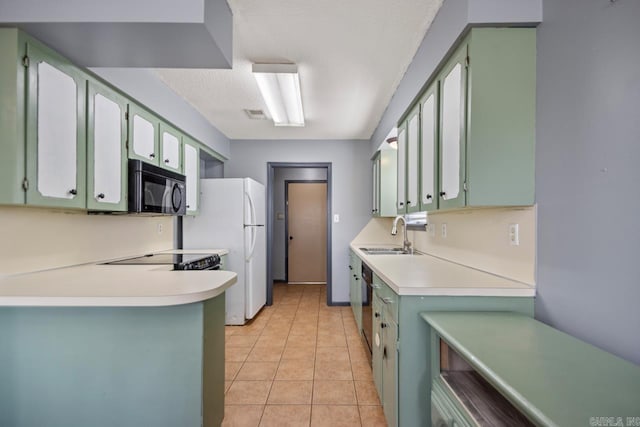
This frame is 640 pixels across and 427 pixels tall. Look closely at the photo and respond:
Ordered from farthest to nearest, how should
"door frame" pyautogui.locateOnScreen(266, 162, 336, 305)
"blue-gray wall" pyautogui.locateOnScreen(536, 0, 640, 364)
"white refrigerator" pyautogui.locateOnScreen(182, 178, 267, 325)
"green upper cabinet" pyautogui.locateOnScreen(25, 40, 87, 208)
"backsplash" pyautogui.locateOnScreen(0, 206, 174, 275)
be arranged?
"door frame" pyautogui.locateOnScreen(266, 162, 336, 305) → "white refrigerator" pyautogui.locateOnScreen(182, 178, 267, 325) → "backsplash" pyautogui.locateOnScreen(0, 206, 174, 275) → "green upper cabinet" pyautogui.locateOnScreen(25, 40, 87, 208) → "blue-gray wall" pyautogui.locateOnScreen(536, 0, 640, 364)

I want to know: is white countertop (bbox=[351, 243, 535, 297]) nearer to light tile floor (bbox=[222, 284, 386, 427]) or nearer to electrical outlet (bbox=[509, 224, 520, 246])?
electrical outlet (bbox=[509, 224, 520, 246])

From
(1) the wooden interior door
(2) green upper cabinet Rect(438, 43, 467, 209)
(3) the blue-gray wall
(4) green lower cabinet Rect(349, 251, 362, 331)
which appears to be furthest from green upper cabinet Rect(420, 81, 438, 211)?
(1) the wooden interior door

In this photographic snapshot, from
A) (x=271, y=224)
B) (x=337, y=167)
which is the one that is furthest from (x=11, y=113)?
(x=337, y=167)

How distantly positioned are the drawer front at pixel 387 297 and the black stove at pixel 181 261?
55.0 inches

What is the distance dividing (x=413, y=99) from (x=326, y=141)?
2196 millimetres

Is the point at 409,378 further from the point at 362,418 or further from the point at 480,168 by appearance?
the point at 480,168

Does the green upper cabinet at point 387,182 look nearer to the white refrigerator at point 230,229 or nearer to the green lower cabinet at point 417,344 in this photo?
the white refrigerator at point 230,229

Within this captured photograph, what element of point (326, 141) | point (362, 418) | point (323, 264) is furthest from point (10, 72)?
point (323, 264)

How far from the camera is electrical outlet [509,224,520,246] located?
146 cm

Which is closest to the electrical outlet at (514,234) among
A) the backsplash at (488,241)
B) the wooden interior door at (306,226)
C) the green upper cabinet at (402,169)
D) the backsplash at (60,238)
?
the backsplash at (488,241)

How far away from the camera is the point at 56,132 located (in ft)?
5.18

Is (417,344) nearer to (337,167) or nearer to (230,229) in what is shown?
(230,229)

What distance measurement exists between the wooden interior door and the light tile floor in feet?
6.68

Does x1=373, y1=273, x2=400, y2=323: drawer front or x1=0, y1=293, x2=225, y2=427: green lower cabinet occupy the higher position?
x1=373, y1=273, x2=400, y2=323: drawer front
